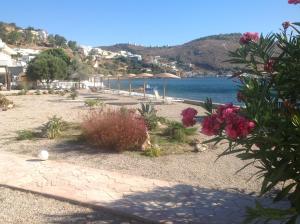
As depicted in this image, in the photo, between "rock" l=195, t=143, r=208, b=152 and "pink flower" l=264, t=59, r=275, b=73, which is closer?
"pink flower" l=264, t=59, r=275, b=73

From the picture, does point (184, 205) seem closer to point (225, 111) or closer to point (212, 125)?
point (212, 125)

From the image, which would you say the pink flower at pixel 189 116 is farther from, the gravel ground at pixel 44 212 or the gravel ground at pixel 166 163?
the gravel ground at pixel 166 163

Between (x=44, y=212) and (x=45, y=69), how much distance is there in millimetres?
44171

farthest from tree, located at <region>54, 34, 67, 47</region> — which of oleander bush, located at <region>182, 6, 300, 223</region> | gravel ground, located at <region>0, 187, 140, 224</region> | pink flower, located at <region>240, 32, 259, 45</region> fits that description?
oleander bush, located at <region>182, 6, 300, 223</region>

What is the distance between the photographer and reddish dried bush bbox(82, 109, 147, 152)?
8.45 meters

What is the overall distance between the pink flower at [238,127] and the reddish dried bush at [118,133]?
220 inches

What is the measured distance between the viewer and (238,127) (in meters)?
2.87

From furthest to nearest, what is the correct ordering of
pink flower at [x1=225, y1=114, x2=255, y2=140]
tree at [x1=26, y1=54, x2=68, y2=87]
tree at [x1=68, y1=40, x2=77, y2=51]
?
tree at [x1=68, y1=40, x2=77, y2=51], tree at [x1=26, y1=54, x2=68, y2=87], pink flower at [x1=225, y1=114, x2=255, y2=140]

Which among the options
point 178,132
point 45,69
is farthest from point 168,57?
point 178,132

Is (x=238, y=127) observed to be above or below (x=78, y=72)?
below

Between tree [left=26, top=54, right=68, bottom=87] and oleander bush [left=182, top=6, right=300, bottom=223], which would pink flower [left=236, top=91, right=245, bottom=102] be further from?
tree [left=26, top=54, right=68, bottom=87]

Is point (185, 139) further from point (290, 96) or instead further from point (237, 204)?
point (290, 96)

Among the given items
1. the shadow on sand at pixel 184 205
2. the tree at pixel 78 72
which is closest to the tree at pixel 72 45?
the tree at pixel 78 72

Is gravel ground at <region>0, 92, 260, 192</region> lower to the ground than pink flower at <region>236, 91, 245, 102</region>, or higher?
lower
